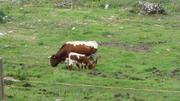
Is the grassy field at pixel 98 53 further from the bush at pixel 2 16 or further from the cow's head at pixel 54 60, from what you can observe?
the bush at pixel 2 16

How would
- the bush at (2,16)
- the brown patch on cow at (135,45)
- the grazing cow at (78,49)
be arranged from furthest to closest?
the bush at (2,16), the brown patch on cow at (135,45), the grazing cow at (78,49)

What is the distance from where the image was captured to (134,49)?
927 inches

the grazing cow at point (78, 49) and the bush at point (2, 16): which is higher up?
the grazing cow at point (78, 49)

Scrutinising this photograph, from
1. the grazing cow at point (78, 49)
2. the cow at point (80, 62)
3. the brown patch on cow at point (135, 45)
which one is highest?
the grazing cow at point (78, 49)

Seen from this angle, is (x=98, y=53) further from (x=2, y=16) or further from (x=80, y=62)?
(x=2, y=16)

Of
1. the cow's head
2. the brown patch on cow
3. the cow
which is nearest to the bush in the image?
the brown patch on cow

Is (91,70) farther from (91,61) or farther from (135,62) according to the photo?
(135,62)

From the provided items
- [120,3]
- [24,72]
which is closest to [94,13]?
[120,3]

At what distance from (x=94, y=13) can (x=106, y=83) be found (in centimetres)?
1360

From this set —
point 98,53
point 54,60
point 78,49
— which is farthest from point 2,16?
point 54,60

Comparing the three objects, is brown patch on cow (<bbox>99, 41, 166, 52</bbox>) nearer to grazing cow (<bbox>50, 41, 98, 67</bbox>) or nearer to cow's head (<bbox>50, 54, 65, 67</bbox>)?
grazing cow (<bbox>50, 41, 98, 67</bbox>)

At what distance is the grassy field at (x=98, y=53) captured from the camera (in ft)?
54.2

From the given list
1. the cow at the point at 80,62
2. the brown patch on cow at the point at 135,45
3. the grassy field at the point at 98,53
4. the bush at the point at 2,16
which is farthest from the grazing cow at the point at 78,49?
the bush at the point at 2,16

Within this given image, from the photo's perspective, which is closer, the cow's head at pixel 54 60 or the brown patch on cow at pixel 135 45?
the cow's head at pixel 54 60
